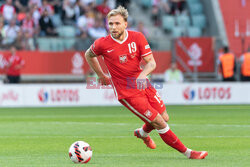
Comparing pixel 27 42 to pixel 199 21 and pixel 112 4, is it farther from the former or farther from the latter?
pixel 199 21

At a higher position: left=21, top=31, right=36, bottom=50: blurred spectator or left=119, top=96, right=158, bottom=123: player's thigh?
left=119, top=96, right=158, bottom=123: player's thigh

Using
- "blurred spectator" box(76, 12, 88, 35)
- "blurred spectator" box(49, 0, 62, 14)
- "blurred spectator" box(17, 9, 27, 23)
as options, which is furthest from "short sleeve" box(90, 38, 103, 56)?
"blurred spectator" box(49, 0, 62, 14)

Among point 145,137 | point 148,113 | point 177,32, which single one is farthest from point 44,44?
point 148,113

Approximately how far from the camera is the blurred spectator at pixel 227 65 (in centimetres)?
2414

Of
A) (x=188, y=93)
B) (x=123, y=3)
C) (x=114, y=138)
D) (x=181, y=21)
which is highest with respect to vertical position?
(x=123, y=3)

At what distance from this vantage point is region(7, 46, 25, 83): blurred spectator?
23.1 m

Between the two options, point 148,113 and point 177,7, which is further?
point 177,7

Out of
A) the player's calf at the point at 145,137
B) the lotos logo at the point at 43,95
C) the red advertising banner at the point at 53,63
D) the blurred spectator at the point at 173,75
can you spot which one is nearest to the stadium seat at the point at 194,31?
the blurred spectator at the point at 173,75

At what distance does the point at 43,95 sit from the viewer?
2323cm

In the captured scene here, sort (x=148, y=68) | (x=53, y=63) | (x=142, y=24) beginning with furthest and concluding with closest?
(x=142, y=24), (x=53, y=63), (x=148, y=68)

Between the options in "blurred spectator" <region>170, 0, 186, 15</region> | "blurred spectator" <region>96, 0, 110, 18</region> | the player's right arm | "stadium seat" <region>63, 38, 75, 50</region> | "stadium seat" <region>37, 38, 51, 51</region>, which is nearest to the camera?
the player's right arm

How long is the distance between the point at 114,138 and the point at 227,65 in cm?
1296

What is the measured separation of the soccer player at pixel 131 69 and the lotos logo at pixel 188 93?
15235 millimetres

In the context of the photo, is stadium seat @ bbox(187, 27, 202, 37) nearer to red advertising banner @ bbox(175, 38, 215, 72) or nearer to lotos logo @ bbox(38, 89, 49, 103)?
red advertising banner @ bbox(175, 38, 215, 72)
